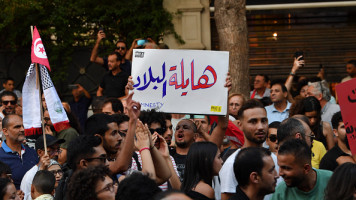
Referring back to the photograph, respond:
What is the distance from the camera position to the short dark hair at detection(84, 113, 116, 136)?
21.9ft

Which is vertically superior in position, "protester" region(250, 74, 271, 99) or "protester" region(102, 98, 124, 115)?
"protester" region(250, 74, 271, 99)

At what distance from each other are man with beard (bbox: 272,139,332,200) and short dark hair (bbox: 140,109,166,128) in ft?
7.12

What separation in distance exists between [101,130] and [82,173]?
1.80m

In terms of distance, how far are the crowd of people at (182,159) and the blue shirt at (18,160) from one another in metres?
0.01

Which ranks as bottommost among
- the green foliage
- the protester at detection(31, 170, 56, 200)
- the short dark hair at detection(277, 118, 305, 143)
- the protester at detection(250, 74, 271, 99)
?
the protester at detection(31, 170, 56, 200)

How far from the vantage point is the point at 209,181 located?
19.6ft

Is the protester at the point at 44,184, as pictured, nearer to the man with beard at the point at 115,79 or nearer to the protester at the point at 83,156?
the protester at the point at 83,156

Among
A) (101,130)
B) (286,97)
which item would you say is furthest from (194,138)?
(286,97)

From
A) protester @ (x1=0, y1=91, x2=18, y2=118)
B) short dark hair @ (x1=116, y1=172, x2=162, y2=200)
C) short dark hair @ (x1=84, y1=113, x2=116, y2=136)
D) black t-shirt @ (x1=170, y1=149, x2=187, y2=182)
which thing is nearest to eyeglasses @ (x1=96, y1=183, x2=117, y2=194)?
short dark hair @ (x1=116, y1=172, x2=162, y2=200)

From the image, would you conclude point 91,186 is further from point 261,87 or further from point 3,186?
point 261,87

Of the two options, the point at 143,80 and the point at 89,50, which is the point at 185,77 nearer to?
the point at 143,80

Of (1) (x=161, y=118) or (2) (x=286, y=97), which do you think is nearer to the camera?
(1) (x=161, y=118)

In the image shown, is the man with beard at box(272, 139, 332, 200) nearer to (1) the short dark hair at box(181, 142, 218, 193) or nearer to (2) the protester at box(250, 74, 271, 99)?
(1) the short dark hair at box(181, 142, 218, 193)

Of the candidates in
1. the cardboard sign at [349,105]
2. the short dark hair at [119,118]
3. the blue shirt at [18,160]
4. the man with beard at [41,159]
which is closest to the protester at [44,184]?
the man with beard at [41,159]
